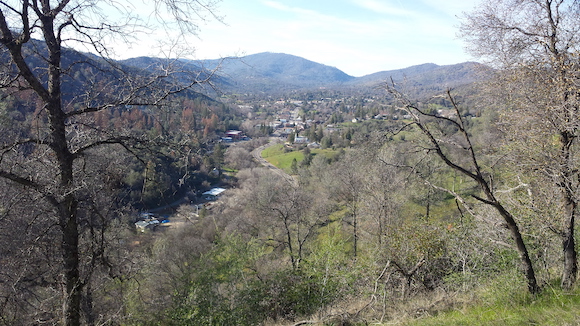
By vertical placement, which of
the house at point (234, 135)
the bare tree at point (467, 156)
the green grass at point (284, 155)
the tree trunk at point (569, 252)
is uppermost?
the bare tree at point (467, 156)

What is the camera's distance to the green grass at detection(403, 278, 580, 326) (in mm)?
3824

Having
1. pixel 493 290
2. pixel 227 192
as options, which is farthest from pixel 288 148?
pixel 493 290

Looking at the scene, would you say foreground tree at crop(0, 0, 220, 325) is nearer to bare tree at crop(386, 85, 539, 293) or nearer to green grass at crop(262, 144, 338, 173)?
bare tree at crop(386, 85, 539, 293)

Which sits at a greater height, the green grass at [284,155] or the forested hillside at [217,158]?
the forested hillside at [217,158]

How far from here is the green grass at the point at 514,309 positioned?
382 centimetres

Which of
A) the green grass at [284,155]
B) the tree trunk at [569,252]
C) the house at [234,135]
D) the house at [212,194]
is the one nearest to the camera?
the tree trunk at [569,252]

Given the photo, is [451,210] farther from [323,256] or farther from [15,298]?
[15,298]

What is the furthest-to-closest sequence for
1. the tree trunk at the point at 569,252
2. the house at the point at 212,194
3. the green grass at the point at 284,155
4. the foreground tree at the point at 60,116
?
the green grass at the point at 284,155 → the house at the point at 212,194 → the tree trunk at the point at 569,252 → the foreground tree at the point at 60,116

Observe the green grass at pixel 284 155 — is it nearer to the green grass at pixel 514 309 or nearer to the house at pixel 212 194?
the house at pixel 212 194

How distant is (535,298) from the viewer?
14.5 feet

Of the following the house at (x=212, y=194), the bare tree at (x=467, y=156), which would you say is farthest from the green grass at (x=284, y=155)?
the bare tree at (x=467, y=156)

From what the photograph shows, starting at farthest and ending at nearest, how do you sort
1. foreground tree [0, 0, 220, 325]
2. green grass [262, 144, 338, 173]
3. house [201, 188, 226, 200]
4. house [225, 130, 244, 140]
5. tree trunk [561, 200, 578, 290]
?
house [225, 130, 244, 140] → green grass [262, 144, 338, 173] → house [201, 188, 226, 200] → tree trunk [561, 200, 578, 290] → foreground tree [0, 0, 220, 325]

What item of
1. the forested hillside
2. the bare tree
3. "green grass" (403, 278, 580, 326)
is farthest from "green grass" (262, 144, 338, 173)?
the bare tree

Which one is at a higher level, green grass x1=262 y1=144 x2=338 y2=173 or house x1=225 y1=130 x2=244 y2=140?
house x1=225 y1=130 x2=244 y2=140
